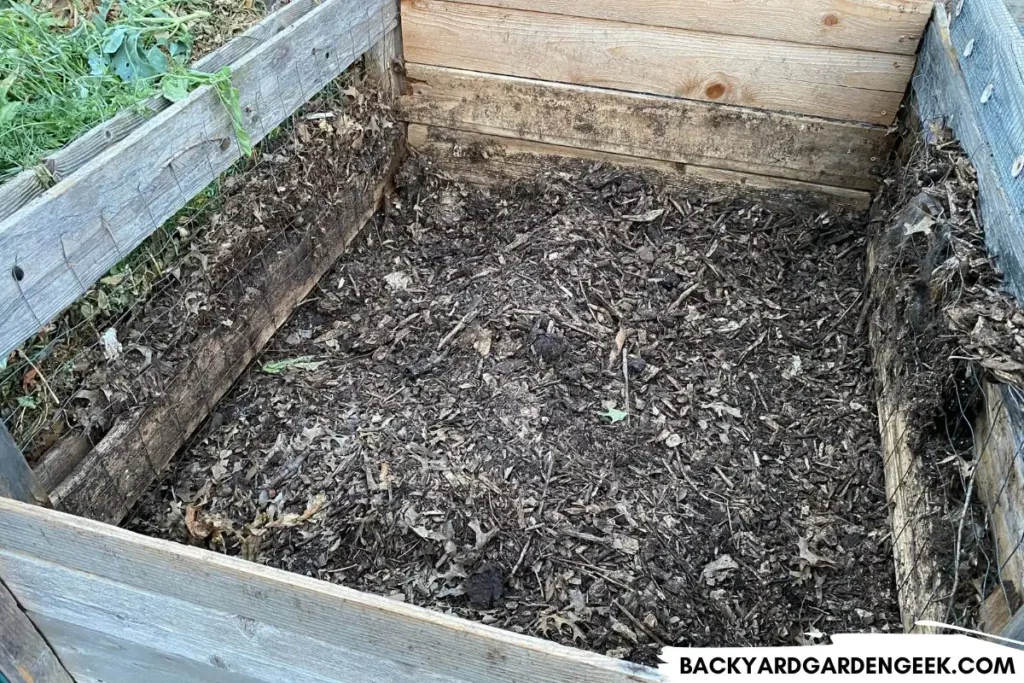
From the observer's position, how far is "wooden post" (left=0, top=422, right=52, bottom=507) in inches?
74.3

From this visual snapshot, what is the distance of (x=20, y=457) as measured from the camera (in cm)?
Answer: 195

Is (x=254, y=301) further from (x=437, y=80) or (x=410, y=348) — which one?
(x=437, y=80)

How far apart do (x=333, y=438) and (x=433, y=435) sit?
363 millimetres

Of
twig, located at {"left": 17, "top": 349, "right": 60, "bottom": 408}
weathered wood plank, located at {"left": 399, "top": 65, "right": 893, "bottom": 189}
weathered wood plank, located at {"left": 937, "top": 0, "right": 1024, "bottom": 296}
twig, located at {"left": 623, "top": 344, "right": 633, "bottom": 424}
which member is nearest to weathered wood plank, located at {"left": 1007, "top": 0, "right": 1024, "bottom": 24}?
weathered wood plank, located at {"left": 937, "top": 0, "right": 1024, "bottom": 296}

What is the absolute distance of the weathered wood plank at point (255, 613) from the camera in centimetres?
138

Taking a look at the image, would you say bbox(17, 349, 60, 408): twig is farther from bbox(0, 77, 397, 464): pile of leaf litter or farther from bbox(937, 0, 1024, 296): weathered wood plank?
bbox(937, 0, 1024, 296): weathered wood plank

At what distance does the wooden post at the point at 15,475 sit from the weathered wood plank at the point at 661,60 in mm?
2535

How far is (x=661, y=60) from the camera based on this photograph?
11.1 feet

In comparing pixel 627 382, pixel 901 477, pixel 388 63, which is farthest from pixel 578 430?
pixel 388 63

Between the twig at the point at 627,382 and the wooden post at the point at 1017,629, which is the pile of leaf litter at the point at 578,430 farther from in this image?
the wooden post at the point at 1017,629

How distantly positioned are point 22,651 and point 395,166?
105 inches

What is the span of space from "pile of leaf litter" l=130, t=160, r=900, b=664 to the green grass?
107 centimetres

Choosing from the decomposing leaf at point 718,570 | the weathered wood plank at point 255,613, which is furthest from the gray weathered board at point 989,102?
the weathered wood plank at point 255,613

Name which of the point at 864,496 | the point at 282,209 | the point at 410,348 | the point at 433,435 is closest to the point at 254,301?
the point at 282,209
